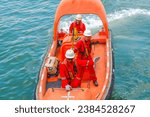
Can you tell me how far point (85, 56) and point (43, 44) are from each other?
208 inches

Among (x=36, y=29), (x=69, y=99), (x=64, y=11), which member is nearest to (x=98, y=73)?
(x=69, y=99)

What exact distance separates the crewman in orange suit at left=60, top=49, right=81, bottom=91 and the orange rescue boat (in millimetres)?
202

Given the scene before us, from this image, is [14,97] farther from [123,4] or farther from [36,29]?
[123,4]

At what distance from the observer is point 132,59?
12492 millimetres

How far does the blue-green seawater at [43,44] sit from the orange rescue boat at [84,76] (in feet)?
3.23

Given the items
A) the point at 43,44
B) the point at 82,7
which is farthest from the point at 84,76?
the point at 43,44

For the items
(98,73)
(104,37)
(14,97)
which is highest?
(104,37)

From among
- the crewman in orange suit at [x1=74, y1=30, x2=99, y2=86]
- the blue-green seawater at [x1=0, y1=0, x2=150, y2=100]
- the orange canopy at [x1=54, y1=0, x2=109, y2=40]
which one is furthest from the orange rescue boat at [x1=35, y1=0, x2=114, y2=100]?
the blue-green seawater at [x1=0, y1=0, x2=150, y2=100]

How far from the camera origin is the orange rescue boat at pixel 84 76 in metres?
8.62

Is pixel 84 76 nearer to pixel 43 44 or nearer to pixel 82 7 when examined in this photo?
pixel 82 7

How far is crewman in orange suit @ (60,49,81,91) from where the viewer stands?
8576mm

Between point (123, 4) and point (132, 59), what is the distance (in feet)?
19.5

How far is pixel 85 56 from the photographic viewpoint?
9.37 meters

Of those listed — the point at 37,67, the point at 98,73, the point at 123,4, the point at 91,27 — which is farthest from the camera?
the point at 123,4
